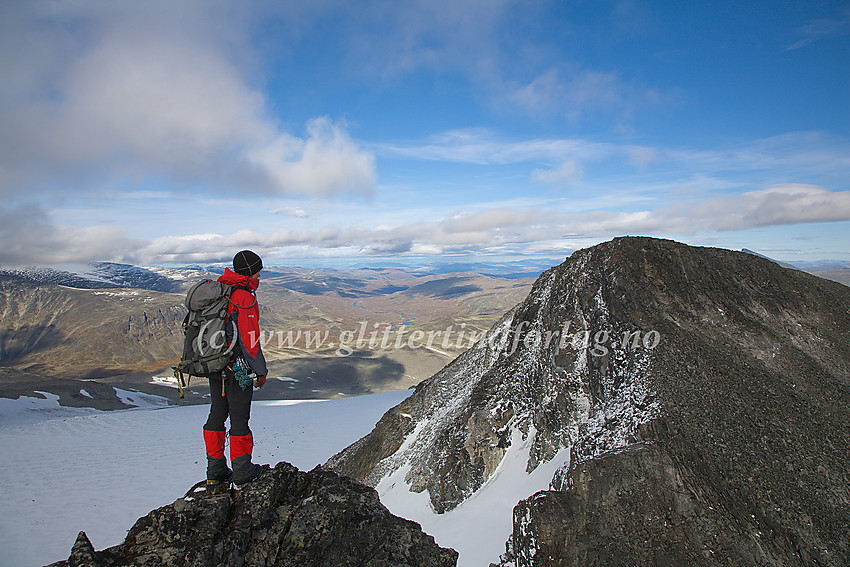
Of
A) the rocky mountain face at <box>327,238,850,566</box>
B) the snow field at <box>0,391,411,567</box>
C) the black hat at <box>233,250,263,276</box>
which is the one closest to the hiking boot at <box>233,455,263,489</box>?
the black hat at <box>233,250,263,276</box>

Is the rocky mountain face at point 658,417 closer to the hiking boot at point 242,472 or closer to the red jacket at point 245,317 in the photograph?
the hiking boot at point 242,472

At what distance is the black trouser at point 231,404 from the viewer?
7297 millimetres

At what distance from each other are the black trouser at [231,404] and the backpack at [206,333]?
31 centimetres

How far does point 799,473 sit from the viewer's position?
10344mm

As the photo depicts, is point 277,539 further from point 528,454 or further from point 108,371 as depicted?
point 108,371

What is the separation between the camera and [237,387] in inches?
289

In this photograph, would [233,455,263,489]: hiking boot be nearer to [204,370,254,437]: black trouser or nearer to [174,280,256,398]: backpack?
[204,370,254,437]: black trouser

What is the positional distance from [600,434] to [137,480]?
95.7ft

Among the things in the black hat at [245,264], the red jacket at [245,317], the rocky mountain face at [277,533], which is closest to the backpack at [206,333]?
the red jacket at [245,317]

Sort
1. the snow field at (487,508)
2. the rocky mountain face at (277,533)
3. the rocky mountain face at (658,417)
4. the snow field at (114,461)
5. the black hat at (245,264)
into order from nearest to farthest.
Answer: the rocky mountain face at (277,533) → the black hat at (245,264) → the rocky mountain face at (658,417) → the snow field at (487,508) → the snow field at (114,461)

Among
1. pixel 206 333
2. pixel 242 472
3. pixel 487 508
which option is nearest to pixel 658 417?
pixel 487 508

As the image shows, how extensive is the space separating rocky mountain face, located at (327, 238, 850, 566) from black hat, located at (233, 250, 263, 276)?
861 cm

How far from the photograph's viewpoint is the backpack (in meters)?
7.01

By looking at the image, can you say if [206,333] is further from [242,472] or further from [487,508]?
[487,508]
